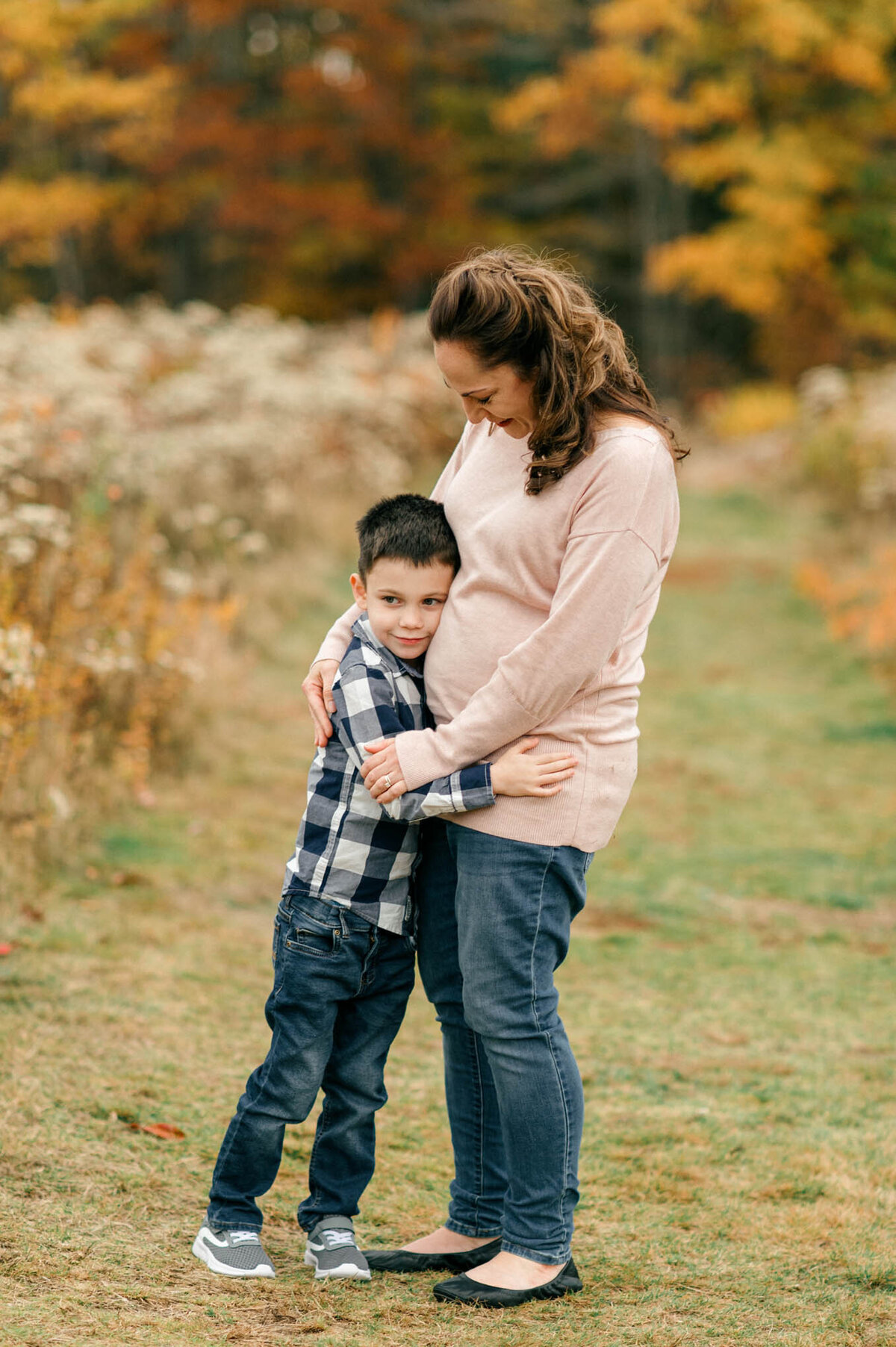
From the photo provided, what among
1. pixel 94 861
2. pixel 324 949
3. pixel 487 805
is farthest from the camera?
pixel 94 861

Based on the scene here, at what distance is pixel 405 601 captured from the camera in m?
2.49

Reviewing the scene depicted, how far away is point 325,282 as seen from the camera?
21469 mm

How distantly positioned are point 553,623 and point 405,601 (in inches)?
12.6

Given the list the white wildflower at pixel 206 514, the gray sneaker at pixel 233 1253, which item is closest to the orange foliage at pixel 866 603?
the white wildflower at pixel 206 514

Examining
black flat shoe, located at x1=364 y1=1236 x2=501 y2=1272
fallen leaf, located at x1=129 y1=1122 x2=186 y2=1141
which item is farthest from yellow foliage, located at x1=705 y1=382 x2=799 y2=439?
black flat shoe, located at x1=364 y1=1236 x2=501 y2=1272

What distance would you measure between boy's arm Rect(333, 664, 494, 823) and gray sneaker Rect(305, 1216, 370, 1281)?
786 mm

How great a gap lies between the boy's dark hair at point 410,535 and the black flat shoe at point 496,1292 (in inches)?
49.6

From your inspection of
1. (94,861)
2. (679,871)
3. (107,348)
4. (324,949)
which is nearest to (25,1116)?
(324,949)

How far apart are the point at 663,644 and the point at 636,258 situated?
49.5 ft

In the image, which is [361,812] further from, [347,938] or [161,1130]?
[161,1130]

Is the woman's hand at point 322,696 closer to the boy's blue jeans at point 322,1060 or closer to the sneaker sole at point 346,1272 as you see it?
the boy's blue jeans at point 322,1060

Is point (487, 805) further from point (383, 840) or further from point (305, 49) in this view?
point (305, 49)

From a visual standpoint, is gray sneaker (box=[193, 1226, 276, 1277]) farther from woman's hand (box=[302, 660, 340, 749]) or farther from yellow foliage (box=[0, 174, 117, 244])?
yellow foliage (box=[0, 174, 117, 244])

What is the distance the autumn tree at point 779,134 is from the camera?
17.9m
